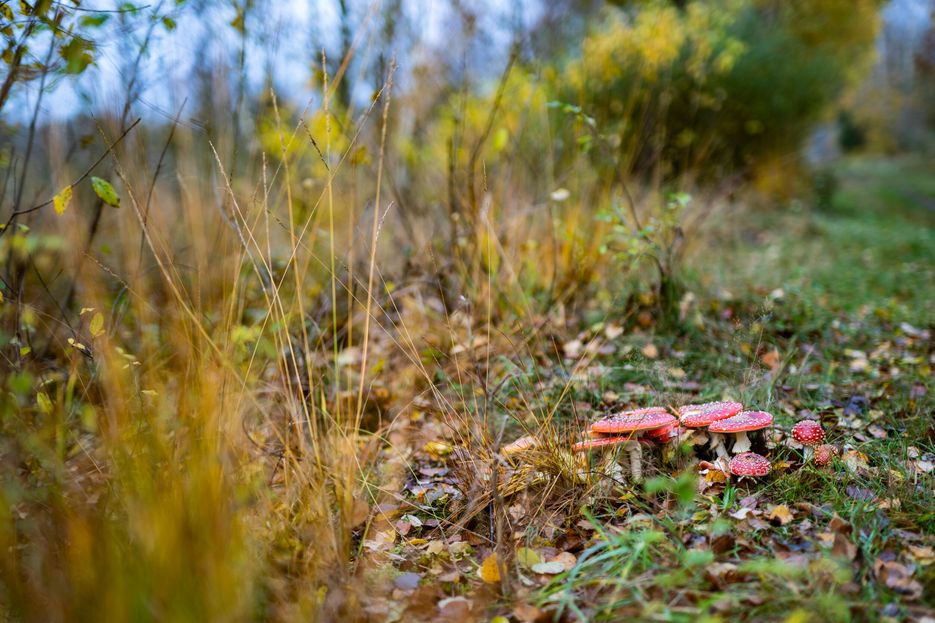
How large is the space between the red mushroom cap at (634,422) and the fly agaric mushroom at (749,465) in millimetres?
216

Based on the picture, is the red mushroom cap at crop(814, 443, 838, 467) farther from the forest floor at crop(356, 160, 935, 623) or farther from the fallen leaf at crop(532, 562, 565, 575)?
the fallen leaf at crop(532, 562, 565, 575)

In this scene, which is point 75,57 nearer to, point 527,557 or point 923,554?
point 527,557

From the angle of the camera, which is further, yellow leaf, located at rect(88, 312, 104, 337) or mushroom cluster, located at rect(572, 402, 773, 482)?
mushroom cluster, located at rect(572, 402, 773, 482)

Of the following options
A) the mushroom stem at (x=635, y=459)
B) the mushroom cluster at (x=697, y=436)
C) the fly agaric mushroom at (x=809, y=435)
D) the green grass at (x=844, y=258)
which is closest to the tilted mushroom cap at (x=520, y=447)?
the mushroom cluster at (x=697, y=436)

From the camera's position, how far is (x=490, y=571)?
172cm

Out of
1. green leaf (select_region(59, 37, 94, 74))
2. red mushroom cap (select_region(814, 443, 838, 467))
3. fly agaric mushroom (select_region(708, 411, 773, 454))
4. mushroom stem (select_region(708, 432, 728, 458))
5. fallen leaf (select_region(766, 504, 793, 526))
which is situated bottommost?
fallen leaf (select_region(766, 504, 793, 526))

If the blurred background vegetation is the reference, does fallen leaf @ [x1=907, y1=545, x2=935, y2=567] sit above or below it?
below

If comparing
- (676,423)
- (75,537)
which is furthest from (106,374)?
(676,423)

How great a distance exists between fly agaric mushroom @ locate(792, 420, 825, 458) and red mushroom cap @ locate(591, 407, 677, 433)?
1.29 feet

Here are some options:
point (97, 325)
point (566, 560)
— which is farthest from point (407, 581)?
point (97, 325)

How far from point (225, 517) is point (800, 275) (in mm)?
4474

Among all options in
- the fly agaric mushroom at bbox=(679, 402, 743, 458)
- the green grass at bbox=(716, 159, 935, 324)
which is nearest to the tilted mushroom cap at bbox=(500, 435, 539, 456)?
the fly agaric mushroom at bbox=(679, 402, 743, 458)

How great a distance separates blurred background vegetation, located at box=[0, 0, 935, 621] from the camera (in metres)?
1.53

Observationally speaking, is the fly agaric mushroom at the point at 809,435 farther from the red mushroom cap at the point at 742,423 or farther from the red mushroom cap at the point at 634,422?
the red mushroom cap at the point at 634,422
